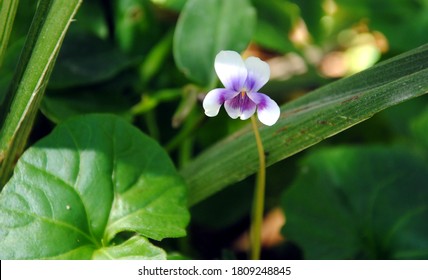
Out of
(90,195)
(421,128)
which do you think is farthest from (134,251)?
(421,128)

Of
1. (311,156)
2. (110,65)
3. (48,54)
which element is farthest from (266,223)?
(48,54)

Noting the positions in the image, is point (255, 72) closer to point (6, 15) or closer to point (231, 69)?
point (231, 69)

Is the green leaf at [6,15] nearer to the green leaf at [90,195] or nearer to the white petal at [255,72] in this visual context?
the green leaf at [90,195]

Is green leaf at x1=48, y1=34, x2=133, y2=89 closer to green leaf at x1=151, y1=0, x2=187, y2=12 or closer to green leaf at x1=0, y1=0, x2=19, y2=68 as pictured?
green leaf at x1=151, y1=0, x2=187, y2=12

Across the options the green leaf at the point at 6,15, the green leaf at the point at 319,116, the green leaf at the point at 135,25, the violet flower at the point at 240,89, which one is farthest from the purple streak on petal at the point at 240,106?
the green leaf at the point at 135,25
